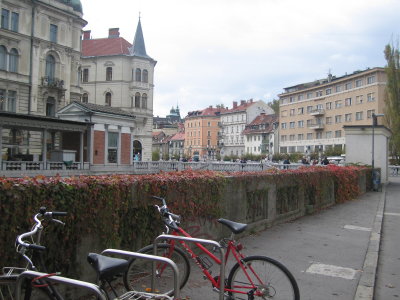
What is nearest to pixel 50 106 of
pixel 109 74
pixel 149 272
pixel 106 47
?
pixel 109 74

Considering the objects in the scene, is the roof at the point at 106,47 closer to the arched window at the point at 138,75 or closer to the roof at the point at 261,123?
the arched window at the point at 138,75

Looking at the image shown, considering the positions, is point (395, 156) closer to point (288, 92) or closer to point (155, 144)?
point (288, 92)

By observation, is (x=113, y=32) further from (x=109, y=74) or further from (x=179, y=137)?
(x=179, y=137)

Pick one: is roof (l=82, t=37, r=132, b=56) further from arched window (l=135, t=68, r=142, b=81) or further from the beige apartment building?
the beige apartment building

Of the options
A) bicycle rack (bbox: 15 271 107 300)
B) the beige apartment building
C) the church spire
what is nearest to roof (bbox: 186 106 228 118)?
the beige apartment building

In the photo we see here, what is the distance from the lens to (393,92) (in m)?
45.8

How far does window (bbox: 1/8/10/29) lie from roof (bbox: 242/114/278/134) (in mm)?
80992

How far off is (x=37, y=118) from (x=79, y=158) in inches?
275

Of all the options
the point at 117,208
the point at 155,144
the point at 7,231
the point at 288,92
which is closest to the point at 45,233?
the point at 7,231

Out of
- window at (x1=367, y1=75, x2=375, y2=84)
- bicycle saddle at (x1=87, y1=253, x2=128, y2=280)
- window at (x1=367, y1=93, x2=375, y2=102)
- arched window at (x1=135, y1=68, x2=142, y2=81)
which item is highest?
window at (x1=367, y1=75, x2=375, y2=84)

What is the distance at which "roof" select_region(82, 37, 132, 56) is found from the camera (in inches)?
2904

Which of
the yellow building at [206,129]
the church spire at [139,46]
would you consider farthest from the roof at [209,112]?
the church spire at [139,46]

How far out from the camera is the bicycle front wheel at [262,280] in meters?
4.50

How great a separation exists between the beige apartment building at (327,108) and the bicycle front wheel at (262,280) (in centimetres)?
7919
